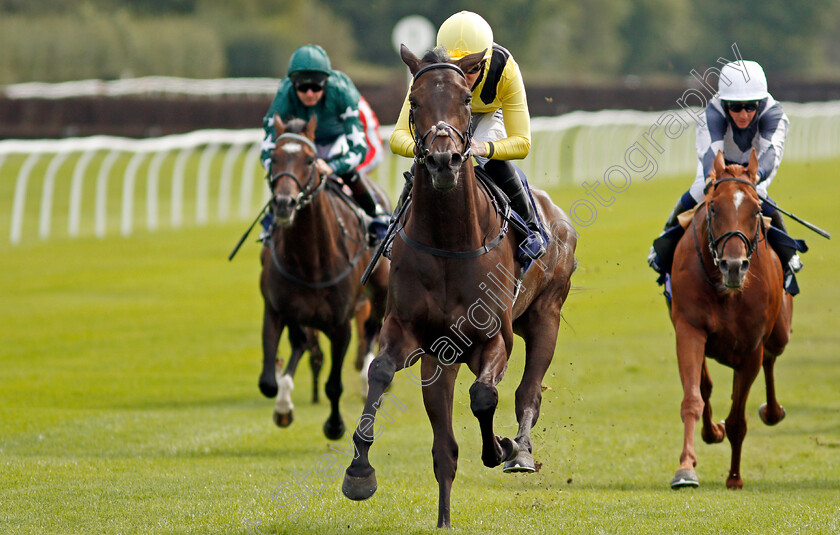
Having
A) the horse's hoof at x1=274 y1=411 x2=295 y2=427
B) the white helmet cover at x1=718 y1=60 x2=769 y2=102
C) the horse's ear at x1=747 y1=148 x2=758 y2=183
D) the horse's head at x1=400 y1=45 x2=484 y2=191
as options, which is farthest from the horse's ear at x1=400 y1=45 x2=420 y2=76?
the horse's hoof at x1=274 y1=411 x2=295 y2=427

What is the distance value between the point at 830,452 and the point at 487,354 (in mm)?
3869

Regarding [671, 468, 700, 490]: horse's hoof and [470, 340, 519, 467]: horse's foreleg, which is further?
[671, 468, 700, 490]: horse's hoof

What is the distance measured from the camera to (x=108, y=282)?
1536cm

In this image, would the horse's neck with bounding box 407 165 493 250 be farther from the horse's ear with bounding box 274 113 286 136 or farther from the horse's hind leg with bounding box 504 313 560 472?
the horse's ear with bounding box 274 113 286 136

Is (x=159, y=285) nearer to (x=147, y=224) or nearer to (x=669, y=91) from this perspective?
(x=147, y=224)

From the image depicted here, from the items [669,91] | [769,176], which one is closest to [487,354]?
[769,176]

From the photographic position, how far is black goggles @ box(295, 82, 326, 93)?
26.7ft

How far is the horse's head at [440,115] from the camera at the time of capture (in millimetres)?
4625

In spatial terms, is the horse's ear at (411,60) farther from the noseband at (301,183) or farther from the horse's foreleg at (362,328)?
the horse's foreleg at (362,328)

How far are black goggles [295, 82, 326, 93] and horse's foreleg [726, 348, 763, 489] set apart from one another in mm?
3291

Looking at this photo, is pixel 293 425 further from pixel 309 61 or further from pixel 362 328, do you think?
pixel 309 61

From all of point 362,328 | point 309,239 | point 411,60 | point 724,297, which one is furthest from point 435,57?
point 362,328

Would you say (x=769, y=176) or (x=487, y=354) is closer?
(x=487, y=354)

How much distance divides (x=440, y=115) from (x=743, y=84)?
303cm
